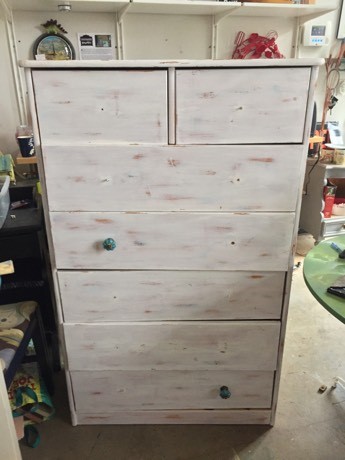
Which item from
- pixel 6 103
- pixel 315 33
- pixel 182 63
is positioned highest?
pixel 315 33

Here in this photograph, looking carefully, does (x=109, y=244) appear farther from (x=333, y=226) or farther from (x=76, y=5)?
(x=333, y=226)

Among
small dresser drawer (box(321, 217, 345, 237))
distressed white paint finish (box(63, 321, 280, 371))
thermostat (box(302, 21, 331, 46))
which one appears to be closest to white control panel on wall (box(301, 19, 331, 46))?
thermostat (box(302, 21, 331, 46))

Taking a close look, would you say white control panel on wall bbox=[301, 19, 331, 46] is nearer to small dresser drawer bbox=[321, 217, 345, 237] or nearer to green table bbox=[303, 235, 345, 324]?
small dresser drawer bbox=[321, 217, 345, 237]

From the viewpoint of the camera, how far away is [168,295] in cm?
132

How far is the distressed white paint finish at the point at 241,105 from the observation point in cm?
107

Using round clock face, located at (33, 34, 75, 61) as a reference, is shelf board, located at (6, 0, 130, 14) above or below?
above

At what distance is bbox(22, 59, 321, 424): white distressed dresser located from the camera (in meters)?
1.08

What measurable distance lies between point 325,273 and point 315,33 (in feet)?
6.54

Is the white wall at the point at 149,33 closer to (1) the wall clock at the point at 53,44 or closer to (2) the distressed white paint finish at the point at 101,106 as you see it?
(1) the wall clock at the point at 53,44

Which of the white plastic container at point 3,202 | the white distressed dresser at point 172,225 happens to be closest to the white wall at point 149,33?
the white plastic container at point 3,202

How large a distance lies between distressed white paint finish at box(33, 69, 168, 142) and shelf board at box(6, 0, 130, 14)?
1032mm

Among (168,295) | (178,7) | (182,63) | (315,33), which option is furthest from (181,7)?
(168,295)

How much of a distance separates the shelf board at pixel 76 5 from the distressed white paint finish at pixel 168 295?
138 centimetres

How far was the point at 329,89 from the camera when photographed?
2693mm
